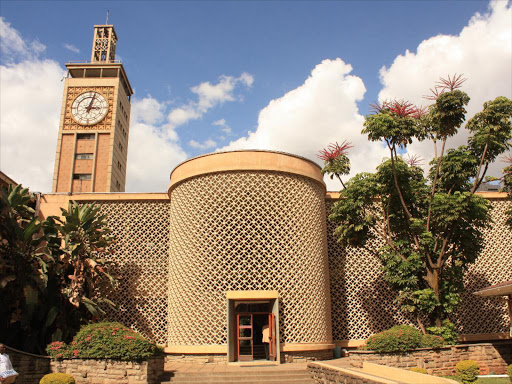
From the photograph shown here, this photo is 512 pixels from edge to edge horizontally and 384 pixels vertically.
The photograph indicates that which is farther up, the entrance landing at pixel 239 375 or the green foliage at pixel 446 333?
the green foliage at pixel 446 333

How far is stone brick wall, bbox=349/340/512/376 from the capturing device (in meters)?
11.7

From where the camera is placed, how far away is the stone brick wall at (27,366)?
10473 mm

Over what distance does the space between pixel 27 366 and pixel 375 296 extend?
37.1 feet

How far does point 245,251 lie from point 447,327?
6.54m

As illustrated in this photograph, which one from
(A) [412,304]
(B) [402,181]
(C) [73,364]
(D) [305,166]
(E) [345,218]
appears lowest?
(C) [73,364]

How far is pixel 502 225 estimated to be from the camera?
16734 millimetres

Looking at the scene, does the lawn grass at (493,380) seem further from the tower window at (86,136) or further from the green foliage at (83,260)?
the tower window at (86,136)

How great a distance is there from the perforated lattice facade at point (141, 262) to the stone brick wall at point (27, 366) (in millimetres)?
4440

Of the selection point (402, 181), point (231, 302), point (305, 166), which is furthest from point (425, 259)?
point (231, 302)

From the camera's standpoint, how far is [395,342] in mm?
11867

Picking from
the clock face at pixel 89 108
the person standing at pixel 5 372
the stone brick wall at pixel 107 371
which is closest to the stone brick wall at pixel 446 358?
the stone brick wall at pixel 107 371

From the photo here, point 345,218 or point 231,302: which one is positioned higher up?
point 345,218

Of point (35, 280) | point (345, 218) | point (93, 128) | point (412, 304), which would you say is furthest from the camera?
point (93, 128)

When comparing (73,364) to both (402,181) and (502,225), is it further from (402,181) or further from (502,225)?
(502,225)
